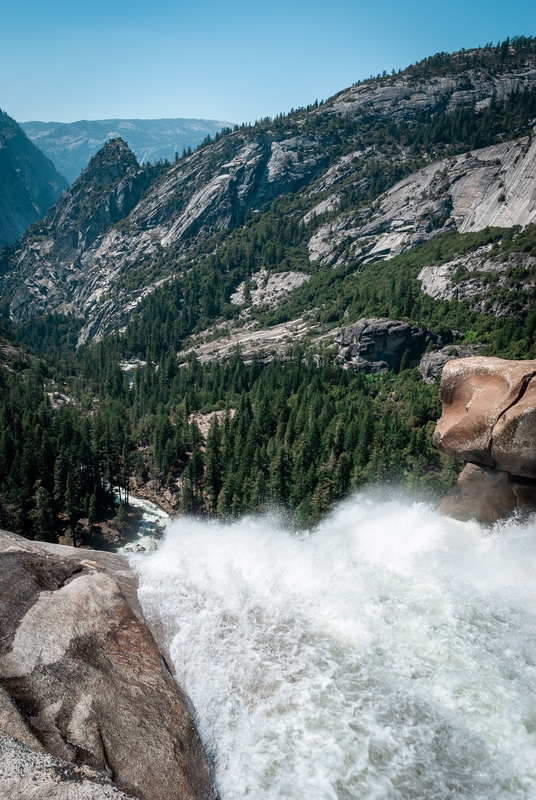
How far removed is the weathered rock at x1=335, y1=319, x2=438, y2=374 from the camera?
406ft

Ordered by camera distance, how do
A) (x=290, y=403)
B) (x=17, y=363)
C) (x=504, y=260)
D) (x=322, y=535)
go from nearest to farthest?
(x=322, y=535), (x=290, y=403), (x=504, y=260), (x=17, y=363)

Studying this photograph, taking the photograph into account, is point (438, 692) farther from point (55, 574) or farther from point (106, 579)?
point (55, 574)

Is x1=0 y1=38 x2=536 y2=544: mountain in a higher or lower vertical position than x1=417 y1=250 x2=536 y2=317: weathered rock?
lower

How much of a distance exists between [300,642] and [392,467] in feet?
161

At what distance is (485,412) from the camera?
31250mm

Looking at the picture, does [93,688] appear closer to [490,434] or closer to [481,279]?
[490,434]

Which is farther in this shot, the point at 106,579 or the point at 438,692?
the point at 106,579

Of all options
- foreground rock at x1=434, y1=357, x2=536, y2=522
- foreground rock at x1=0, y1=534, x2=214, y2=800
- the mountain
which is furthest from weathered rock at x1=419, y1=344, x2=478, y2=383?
foreground rock at x1=0, y1=534, x2=214, y2=800

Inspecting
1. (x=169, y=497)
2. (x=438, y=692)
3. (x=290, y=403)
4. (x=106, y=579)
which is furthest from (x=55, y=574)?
(x=290, y=403)

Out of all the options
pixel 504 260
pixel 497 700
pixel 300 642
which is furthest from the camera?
pixel 504 260

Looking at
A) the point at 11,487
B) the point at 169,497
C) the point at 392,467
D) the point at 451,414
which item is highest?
the point at 451,414

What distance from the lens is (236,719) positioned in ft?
51.2

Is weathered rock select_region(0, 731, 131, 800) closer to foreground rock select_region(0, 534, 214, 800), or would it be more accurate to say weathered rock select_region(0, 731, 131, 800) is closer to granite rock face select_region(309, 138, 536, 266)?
foreground rock select_region(0, 534, 214, 800)

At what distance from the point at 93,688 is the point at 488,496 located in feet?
96.2
